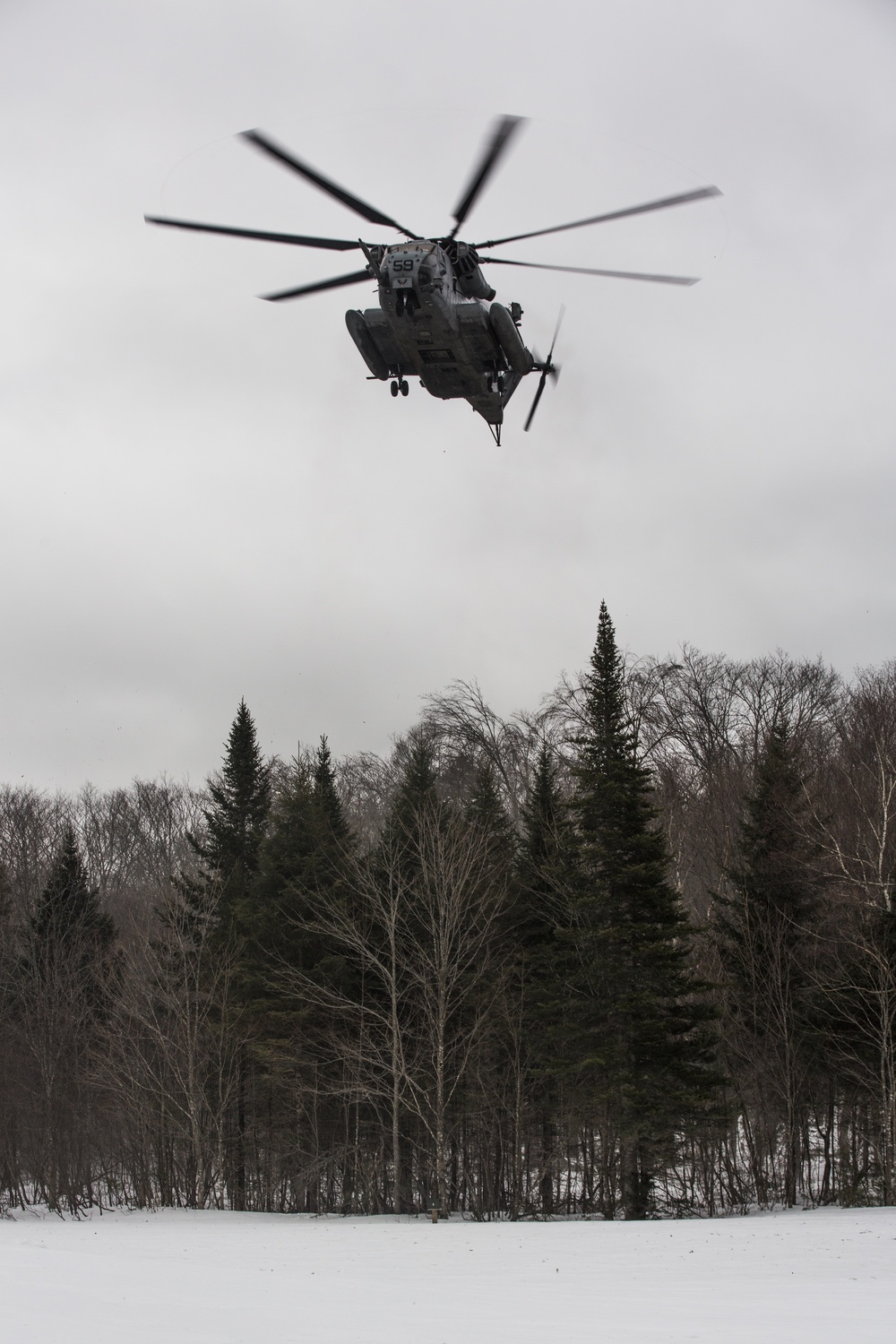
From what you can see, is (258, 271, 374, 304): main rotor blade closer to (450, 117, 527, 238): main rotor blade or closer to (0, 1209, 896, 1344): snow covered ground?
(450, 117, 527, 238): main rotor blade

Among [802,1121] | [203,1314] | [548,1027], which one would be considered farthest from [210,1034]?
[203,1314]

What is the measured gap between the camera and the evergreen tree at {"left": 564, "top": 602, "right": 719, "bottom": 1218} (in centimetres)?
2559

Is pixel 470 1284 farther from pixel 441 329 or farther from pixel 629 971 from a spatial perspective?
pixel 441 329

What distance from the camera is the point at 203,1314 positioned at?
41.3 ft

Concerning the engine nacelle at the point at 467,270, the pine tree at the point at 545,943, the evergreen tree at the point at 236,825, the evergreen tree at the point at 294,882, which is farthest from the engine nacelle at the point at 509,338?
the evergreen tree at the point at 236,825

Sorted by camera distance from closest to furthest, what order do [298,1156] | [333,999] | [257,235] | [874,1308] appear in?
[874,1308] → [257,235] → [333,999] → [298,1156]

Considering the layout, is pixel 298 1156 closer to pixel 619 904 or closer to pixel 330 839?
pixel 330 839

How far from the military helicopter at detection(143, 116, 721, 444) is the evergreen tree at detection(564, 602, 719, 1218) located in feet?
40.2

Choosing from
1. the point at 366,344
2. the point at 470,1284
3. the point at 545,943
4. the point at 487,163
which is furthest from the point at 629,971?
the point at 487,163

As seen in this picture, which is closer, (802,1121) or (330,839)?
(802,1121)

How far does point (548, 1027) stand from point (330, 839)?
29.3ft

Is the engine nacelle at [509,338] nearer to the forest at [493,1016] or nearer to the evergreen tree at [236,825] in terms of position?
the forest at [493,1016]

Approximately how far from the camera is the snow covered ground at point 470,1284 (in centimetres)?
1134

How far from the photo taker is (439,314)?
50.7 feet
